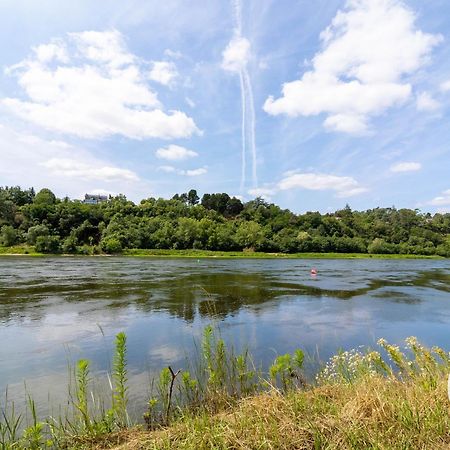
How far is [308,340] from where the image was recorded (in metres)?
15.0

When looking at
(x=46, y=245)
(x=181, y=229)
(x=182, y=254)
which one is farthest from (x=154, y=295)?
(x=181, y=229)

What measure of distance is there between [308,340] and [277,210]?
444 feet

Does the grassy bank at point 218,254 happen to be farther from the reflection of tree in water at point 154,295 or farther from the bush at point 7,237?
the reflection of tree in water at point 154,295

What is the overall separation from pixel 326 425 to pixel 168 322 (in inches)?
539

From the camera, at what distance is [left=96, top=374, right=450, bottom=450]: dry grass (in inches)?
163

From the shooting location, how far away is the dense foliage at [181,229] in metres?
87.1

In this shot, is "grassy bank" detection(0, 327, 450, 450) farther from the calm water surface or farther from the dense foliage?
the dense foliage

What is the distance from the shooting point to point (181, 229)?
9825cm

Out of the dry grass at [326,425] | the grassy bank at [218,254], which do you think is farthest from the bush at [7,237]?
the dry grass at [326,425]

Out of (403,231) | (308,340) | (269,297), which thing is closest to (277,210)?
(403,231)

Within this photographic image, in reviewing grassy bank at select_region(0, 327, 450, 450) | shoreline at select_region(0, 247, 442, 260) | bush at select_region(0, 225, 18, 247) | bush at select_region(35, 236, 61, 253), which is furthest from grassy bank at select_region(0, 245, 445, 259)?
grassy bank at select_region(0, 327, 450, 450)

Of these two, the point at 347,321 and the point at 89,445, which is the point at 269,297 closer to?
the point at 347,321

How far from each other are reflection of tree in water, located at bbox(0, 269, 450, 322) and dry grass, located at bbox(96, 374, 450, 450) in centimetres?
1334

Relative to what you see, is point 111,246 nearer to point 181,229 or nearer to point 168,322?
point 181,229
